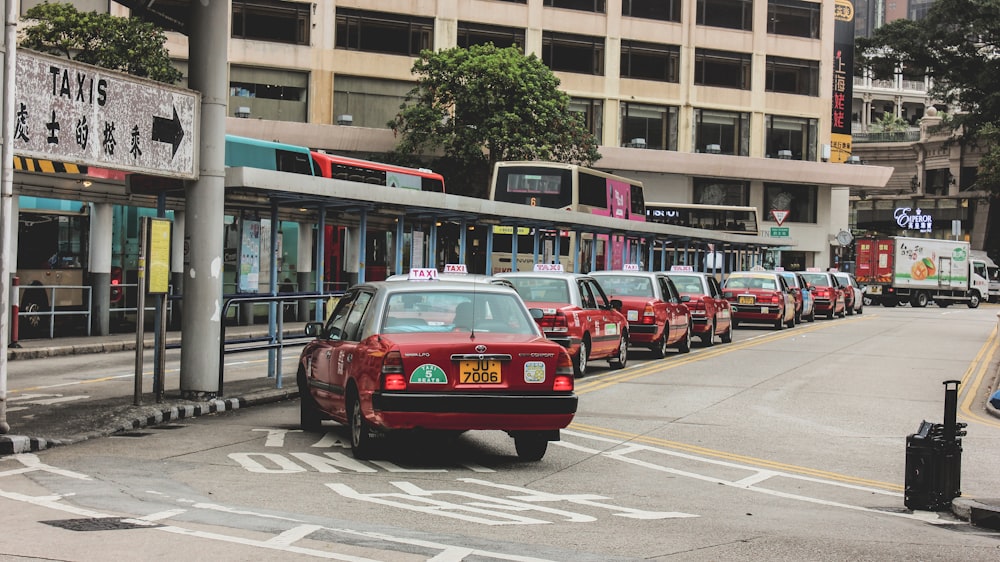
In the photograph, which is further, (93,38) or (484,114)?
(484,114)

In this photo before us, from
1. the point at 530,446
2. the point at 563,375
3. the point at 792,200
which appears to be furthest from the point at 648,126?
the point at 563,375

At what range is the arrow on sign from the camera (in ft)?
45.6

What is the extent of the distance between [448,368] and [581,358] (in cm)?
896

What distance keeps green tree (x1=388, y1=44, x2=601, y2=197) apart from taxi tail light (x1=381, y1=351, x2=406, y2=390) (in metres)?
40.8

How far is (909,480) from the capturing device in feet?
30.9

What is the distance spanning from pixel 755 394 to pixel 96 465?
1034 cm

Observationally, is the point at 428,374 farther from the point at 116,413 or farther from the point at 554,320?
the point at 554,320

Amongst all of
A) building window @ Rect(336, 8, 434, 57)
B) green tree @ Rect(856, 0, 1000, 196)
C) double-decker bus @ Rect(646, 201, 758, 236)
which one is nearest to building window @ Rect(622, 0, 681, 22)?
building window @ Rect(336, 8, 434, 57)

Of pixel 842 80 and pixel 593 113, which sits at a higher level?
pixel 842 80

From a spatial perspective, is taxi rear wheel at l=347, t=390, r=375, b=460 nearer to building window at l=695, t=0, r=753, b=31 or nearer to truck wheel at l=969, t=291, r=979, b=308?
truck wheel at l=969, t=291, r=979, b=308

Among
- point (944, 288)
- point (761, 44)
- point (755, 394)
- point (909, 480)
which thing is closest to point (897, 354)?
point (755, 394)

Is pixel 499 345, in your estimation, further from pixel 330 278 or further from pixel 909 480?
pixel 330 278

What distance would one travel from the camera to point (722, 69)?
2653 inches

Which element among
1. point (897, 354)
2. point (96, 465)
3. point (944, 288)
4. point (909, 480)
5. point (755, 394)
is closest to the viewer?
point (909, 480)
